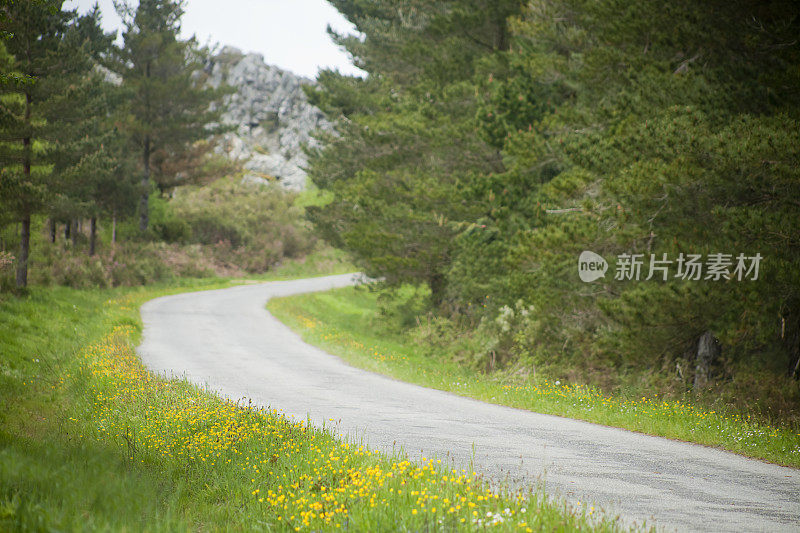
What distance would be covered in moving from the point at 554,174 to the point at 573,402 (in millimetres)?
7309

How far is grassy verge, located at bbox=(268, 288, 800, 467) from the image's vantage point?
316 inches

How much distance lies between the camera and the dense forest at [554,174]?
369 inches

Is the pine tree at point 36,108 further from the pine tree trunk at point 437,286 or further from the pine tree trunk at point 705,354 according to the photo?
the pine tree trunk at point 705,354

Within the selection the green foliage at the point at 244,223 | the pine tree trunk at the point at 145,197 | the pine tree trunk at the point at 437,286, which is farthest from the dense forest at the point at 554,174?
the green foliage at the point at 244,223

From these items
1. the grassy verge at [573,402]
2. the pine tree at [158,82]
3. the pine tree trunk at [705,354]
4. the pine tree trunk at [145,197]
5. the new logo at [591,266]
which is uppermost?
the pine tree at [158,82]

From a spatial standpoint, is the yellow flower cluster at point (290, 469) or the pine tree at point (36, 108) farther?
the pine tree at point (36, 108)

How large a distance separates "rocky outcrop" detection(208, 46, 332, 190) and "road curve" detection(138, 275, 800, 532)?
5532 cm

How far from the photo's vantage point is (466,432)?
328 inches

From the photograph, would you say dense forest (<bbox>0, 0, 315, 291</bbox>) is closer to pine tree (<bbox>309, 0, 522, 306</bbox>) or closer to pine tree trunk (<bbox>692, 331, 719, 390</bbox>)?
pine tree (<bbox>309, 0, 522, 306</bbox>)

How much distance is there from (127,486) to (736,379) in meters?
10.4

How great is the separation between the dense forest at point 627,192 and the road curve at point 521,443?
303cm

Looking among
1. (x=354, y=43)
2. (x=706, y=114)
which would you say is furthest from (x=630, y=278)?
→ (x=354, y=43)

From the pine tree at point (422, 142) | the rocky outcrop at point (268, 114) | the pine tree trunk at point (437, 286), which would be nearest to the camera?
the pine tree at point (422, 142)

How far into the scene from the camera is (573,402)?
1081 cm
